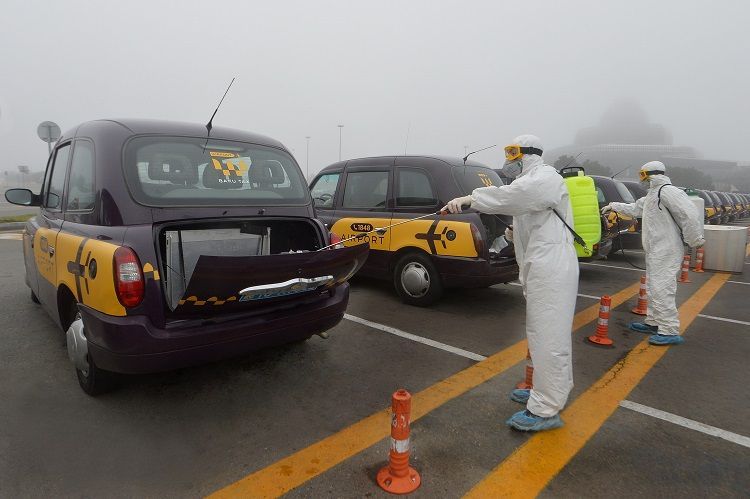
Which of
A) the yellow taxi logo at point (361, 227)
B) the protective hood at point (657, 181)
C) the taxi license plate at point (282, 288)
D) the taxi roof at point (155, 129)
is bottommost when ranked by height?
the yellow taxi logo at point (361, 227)

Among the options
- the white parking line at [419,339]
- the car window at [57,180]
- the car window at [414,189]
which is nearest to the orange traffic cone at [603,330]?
the white parking line at [419,339]

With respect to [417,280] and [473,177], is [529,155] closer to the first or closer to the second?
[473,177]

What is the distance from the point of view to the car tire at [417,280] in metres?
5.13

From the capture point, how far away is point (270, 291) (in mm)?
2646

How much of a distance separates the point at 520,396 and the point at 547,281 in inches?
34.6

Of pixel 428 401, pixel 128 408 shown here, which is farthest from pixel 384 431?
pixel 128 408

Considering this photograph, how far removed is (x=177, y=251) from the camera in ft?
9.83

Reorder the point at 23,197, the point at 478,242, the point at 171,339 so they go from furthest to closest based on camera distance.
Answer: the point at 478,242
the point at 23,197
the point at 171,339

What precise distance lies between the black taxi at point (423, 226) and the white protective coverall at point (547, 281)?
1869 millimetres

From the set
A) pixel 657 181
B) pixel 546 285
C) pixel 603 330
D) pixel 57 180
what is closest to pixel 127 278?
pixel 57 180

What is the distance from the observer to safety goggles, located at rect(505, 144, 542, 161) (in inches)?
115

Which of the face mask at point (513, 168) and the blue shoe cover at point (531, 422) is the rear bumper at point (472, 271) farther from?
the blue shoe cover at point (531, 422)

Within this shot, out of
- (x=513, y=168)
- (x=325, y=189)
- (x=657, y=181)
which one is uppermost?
(x=513, y=168)

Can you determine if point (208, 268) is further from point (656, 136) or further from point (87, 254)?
point (656, 136)
